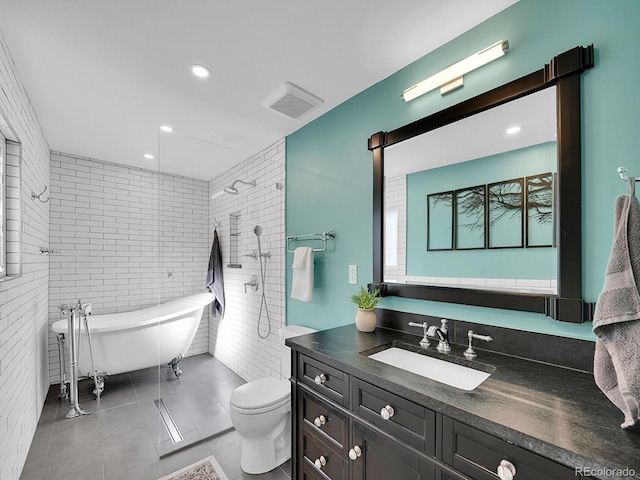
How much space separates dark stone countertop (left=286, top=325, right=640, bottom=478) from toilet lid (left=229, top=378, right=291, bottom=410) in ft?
2.61

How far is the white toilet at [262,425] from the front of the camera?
186cm

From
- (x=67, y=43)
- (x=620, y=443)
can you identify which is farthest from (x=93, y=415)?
(x=620, y=443)

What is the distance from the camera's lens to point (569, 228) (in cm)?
115

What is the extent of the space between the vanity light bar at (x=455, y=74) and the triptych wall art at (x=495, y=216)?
57 centimetres

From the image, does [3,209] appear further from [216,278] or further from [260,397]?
[260,397]

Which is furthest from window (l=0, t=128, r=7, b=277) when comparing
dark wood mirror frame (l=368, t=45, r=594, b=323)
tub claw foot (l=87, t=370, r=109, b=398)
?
dark wood mirror frame (l=368, t=45, r=594, b=323)

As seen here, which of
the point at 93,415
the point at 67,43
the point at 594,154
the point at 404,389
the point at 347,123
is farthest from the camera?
the point at 93,415

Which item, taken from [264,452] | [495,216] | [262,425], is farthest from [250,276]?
[495,216]

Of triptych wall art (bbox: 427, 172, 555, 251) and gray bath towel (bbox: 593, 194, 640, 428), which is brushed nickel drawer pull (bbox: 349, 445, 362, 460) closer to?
gray bath towel (bbox: 593, 194, 640, 428)

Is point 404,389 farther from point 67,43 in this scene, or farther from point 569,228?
point 67,43

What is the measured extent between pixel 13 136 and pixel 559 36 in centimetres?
295

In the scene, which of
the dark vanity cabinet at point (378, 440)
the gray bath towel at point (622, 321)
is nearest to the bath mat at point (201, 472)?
the dark vanity cabinet at point (378, 440)

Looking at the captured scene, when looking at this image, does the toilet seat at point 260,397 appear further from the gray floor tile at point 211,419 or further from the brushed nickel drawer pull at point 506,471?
the brushed nickel drawer pull at point 506,471

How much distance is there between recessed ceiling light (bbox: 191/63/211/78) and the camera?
1754 millimetres
